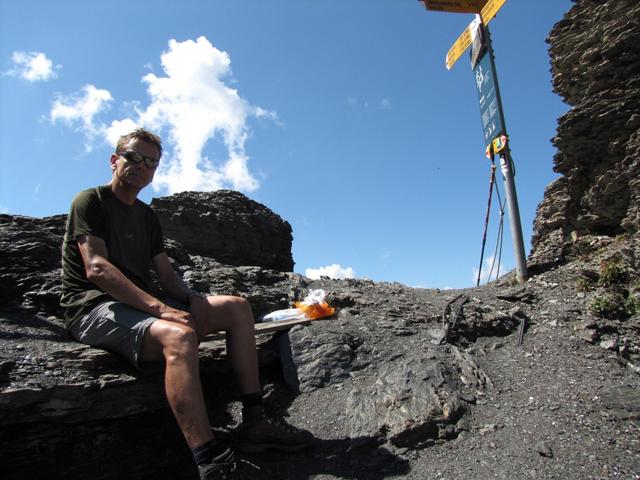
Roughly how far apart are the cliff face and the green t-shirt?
7379 mm

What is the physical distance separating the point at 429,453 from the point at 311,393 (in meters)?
1.46

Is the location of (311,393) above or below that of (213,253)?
below

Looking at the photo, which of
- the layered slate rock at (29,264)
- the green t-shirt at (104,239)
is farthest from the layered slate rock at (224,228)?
the green t-shirt at (104,239)

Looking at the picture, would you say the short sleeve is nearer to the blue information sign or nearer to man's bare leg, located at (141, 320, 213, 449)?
man's bare leg, located at (141, 320, 213, 449)

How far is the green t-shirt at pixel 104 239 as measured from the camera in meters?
3.65

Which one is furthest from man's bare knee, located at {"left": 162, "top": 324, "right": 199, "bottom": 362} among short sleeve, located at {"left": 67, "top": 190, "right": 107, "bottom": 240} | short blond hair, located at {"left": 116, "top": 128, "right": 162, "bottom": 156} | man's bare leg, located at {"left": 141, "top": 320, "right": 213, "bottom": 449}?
short blond hair, located at {"left": 116, "top": 128, "right": 162, "bottom": 156}

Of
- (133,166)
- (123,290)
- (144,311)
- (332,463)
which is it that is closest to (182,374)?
(144,311)

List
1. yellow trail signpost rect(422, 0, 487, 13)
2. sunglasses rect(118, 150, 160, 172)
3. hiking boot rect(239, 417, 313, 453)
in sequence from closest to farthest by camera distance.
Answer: hiking boot rect(239, 417, 313, 453), sunglasses rect(118, 150, 160, 172), yellow trail signpost rect(422, 0, 487, 13)

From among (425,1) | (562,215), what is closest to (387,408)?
(562,215)

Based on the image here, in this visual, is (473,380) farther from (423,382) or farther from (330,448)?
(330,448)

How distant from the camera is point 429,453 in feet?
11.7

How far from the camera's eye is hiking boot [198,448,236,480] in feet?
9.05

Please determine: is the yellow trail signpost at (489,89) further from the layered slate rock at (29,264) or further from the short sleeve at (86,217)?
the layered slate rock at (29,264)

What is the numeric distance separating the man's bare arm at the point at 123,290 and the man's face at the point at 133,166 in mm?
920
